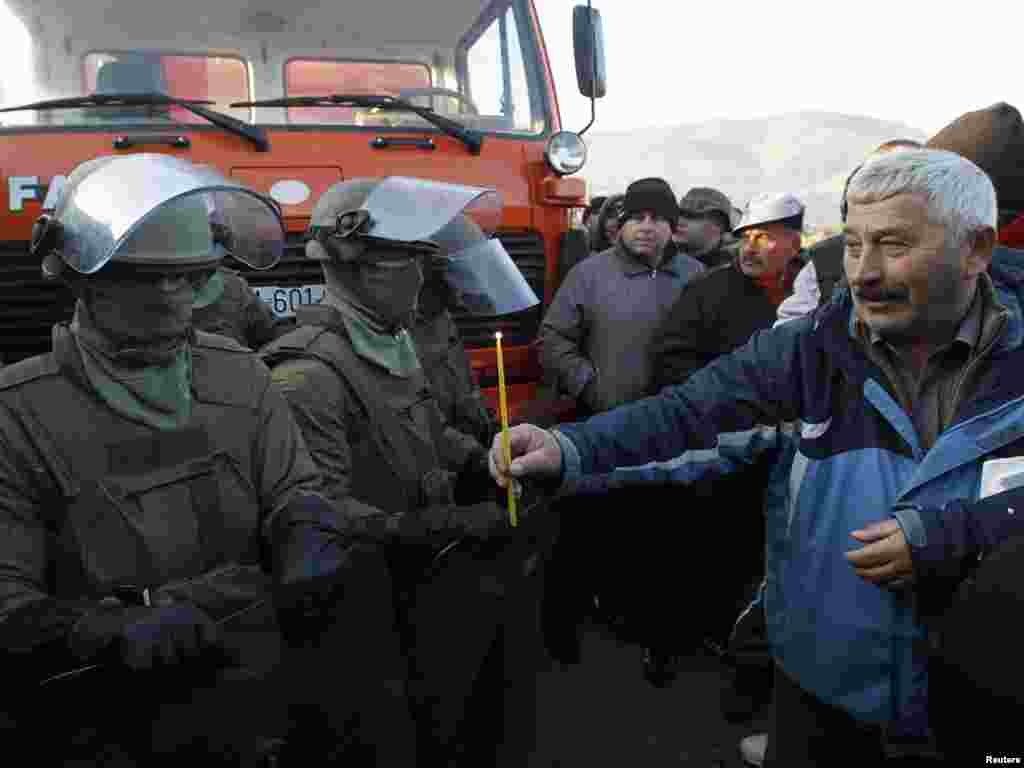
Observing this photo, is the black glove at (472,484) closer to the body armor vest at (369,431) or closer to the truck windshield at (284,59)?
the body armor vest at (369,431)

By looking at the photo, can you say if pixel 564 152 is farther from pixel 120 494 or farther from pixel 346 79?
pixel 120 494

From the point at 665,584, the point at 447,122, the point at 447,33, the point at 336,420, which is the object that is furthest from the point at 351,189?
the point at 665,584

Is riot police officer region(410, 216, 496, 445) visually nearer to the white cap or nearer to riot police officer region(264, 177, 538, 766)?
riot police officer region(264, 177, 538, 766)

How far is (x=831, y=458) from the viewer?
175 cm

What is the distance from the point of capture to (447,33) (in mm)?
4504

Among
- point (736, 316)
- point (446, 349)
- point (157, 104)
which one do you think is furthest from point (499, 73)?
point (446, 349)

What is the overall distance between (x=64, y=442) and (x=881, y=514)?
1410mm

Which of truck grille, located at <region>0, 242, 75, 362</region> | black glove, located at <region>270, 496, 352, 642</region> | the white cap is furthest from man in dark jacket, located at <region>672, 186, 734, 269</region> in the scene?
black glove, located at <region>270, 496, 352, 642</region>

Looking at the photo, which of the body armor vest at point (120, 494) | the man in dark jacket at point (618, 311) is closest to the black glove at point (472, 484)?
the body armor vest at point (120, 494)

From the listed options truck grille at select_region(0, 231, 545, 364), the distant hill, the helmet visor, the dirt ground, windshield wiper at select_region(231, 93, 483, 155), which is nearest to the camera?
the helmet visor

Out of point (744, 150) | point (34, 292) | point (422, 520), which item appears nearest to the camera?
point (422, 520)

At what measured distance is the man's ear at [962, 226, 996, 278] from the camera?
5.56 ft

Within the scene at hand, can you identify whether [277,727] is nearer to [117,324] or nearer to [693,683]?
[117,324]

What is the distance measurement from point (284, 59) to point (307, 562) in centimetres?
309
